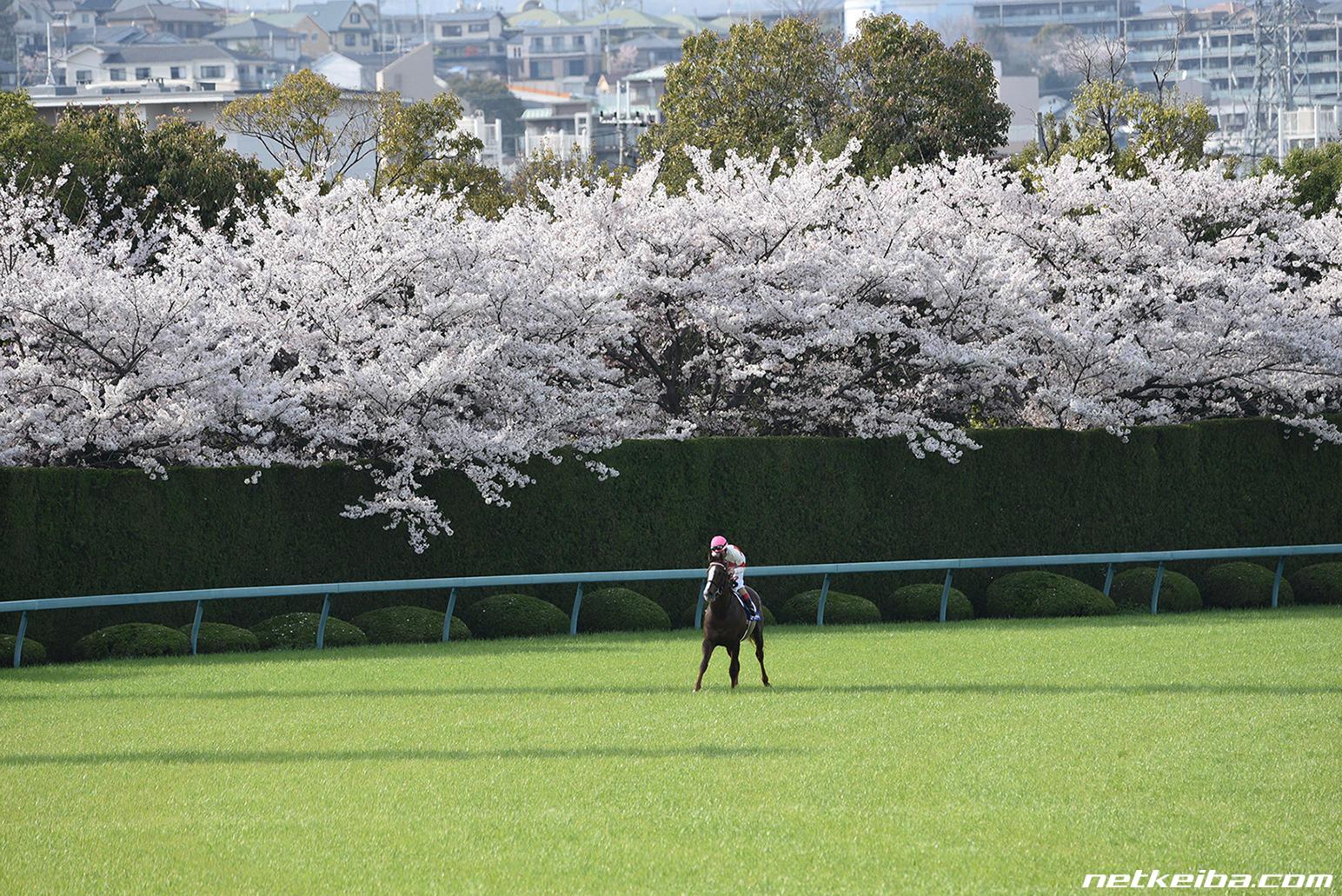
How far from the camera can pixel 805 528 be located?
72.1 ft

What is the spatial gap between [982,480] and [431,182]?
27.1 m

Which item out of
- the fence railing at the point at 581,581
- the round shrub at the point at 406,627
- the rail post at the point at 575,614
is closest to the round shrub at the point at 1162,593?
the fence railing at the point at 581,581

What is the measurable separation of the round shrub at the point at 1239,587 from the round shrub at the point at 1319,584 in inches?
7.5

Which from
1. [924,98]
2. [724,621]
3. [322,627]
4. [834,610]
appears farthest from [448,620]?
[924,98]

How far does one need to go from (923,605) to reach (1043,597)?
4.79 feet

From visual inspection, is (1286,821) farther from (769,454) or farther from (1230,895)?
(769,454)

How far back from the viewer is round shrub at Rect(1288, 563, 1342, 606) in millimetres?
21750

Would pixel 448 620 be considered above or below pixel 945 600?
above

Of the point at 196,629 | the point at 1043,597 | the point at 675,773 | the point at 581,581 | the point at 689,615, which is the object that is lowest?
the point at 689,615

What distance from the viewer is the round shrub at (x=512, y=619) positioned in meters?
19.0

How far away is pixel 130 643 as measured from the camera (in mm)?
17406

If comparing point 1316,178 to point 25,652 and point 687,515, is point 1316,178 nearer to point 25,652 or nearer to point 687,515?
point 687,515

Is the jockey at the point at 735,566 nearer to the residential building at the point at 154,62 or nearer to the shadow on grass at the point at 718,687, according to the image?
the shadow on grass at the point at 718,687

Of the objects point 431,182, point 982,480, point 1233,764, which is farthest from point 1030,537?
point 431,182
